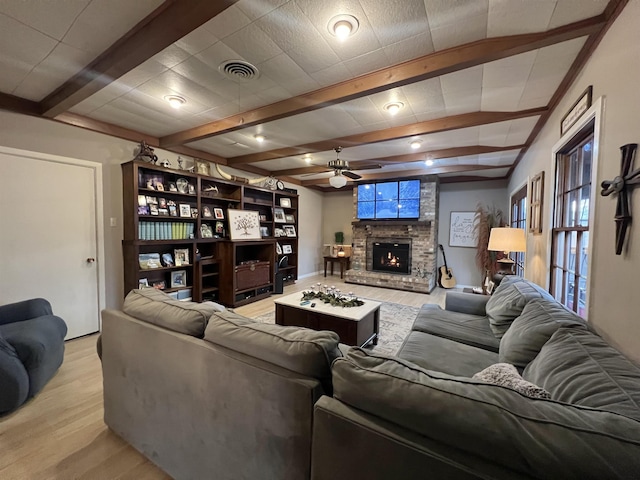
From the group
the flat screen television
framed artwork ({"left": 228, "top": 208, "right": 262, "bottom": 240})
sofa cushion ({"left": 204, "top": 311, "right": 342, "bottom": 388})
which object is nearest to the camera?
sofa cushion ({"left": 204, "top": 311, "right": 342, "bottom": 388})

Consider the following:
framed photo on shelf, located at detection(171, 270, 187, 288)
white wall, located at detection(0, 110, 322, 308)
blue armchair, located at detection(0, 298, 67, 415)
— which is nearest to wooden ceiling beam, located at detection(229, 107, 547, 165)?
white wall, located at detection(0, 110, 322, 308)

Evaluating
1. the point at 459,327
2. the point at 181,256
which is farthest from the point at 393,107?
the point at 181,256

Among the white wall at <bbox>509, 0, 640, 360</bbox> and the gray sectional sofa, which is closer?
the gray sectional sofa

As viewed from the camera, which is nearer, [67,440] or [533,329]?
[533,329]

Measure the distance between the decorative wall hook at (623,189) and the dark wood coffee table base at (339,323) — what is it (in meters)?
1.93

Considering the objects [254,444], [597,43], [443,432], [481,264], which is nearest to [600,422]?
[443,432]

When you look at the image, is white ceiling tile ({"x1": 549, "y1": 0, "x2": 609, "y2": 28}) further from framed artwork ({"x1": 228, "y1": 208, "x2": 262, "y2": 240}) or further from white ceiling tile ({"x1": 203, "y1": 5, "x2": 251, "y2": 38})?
framed artwork ({"x1": 228, "y1": 208, "x2": 262, "y2": 240})

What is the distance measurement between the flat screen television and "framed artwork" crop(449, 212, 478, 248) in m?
→ 1.02

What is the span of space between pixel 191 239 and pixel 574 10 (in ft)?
14.3

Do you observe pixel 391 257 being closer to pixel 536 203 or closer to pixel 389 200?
pixel 389 200

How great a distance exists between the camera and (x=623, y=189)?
129 cm

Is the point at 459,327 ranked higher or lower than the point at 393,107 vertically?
lower

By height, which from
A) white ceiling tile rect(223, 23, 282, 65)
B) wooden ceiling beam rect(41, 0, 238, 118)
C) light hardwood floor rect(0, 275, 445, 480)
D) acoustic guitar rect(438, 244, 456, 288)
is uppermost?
white ceiling tile rect(223, 23, 282, 65)

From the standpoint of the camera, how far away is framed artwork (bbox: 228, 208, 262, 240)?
15.0ft
